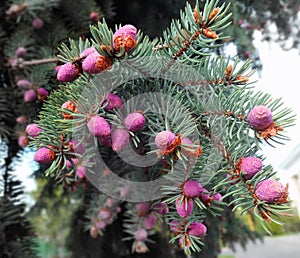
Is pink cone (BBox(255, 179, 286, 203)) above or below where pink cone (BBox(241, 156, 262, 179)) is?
below

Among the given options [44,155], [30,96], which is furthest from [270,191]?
[30,96]

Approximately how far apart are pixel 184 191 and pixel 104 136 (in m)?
0.06

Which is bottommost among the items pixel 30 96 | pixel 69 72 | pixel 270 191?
pixel 270 191

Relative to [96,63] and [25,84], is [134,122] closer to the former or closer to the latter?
[96,63]

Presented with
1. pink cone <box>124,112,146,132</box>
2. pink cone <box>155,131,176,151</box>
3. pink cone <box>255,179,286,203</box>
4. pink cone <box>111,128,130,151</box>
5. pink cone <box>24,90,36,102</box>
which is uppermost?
pink cone <box>24,90,36,102</box>

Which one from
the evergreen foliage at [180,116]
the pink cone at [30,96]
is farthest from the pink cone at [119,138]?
the pink cone at [30,96]

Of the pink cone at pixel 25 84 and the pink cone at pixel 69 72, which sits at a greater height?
the pink cone at pixel 25 84

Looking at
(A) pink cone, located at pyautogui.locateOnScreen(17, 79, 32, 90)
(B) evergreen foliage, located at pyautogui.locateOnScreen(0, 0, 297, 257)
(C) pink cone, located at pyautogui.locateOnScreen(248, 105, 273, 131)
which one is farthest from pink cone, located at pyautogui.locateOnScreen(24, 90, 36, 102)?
(C) pink cone, located at pyautogui.locateOnScreen(248, 105, 273, 131)

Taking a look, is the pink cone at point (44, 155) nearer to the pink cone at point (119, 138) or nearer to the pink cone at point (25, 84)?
the pink cone at point (119, 138)

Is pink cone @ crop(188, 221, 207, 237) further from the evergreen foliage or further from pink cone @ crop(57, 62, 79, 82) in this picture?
pink cone @ crop(57, 62, 79, 82)

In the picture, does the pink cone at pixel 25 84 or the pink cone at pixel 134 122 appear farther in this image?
the pink cone at pixel 25 84

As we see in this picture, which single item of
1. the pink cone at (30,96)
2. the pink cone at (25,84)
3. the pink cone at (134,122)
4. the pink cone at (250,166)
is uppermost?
the pink cone at (25,84)

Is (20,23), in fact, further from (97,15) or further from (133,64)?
(133,64)

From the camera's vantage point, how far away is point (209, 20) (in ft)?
0.63
